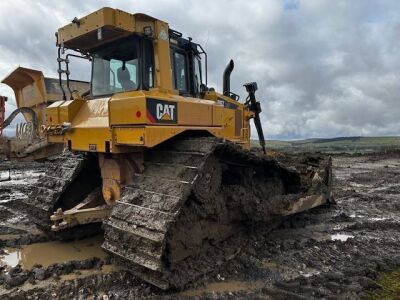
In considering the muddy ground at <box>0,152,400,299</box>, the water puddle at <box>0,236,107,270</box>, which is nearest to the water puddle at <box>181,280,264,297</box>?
the muddy ground at <box>0,152,400,299</box>

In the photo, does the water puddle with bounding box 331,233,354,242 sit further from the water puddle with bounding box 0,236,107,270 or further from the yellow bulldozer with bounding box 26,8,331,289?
the water puddle with bounding box 0,236,107,270

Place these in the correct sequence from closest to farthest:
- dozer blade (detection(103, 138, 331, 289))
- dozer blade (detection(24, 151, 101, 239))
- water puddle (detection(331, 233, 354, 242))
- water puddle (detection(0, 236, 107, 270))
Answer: dozer blade (detection(103, 138, 331, 289))
water puddle (detection(0, 236, 107, 270))
dozer blade (detection(24, 151, 101, 239))
water puddle (detection(331, 233, 354, 242))

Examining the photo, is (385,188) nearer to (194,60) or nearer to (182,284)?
(194,60)

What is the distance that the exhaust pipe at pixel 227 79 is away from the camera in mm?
6767

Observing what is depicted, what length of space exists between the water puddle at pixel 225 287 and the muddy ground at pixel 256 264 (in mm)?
10

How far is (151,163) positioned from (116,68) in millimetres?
1460

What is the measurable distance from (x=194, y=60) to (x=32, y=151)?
696 centimetres

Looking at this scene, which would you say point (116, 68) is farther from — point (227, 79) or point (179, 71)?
point (227, 79)

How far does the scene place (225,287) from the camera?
3.93 metres

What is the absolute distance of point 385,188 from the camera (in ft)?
34.7

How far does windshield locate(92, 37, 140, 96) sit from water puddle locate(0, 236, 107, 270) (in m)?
2.15

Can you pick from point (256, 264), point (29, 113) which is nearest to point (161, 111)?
point (256, 264)

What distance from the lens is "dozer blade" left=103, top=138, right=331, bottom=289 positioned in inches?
143

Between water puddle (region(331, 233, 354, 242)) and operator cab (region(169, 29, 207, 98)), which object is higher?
operator cab (region(169, 29, 207, 98))
